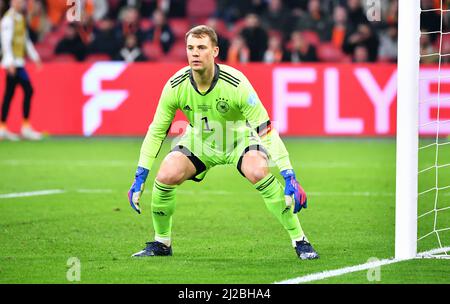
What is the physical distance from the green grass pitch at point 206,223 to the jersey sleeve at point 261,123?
2.62 ft

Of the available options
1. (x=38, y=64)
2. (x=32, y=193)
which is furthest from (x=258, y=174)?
(x=38, y=64)

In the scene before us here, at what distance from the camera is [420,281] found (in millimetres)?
6395

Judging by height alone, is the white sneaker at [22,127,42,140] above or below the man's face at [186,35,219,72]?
below

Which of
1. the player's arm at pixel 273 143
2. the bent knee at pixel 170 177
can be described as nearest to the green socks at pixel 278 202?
the player's arm at pixel 273 143

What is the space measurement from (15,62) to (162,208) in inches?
418

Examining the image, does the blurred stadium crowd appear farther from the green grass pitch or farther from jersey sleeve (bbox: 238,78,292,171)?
jersey sleeve (bbox: 238,78,292,171)

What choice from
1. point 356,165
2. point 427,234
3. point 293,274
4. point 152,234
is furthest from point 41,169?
point 293,274

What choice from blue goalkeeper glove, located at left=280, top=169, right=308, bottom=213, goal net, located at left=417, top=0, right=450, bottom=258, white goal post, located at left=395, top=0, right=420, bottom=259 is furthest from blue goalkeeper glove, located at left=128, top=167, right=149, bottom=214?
goal net, located at left=417, top=0, right=450, bottom=258

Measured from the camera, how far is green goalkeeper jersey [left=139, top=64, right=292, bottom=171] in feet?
23.7

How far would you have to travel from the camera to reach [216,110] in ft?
24.2

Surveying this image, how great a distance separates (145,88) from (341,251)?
10510 mm

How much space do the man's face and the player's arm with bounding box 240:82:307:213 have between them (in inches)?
13.3

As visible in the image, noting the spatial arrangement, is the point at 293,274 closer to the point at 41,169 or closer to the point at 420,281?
the point at 420,281

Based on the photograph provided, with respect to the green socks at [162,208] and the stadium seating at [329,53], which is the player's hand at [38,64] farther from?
the green socks at [162,208]
